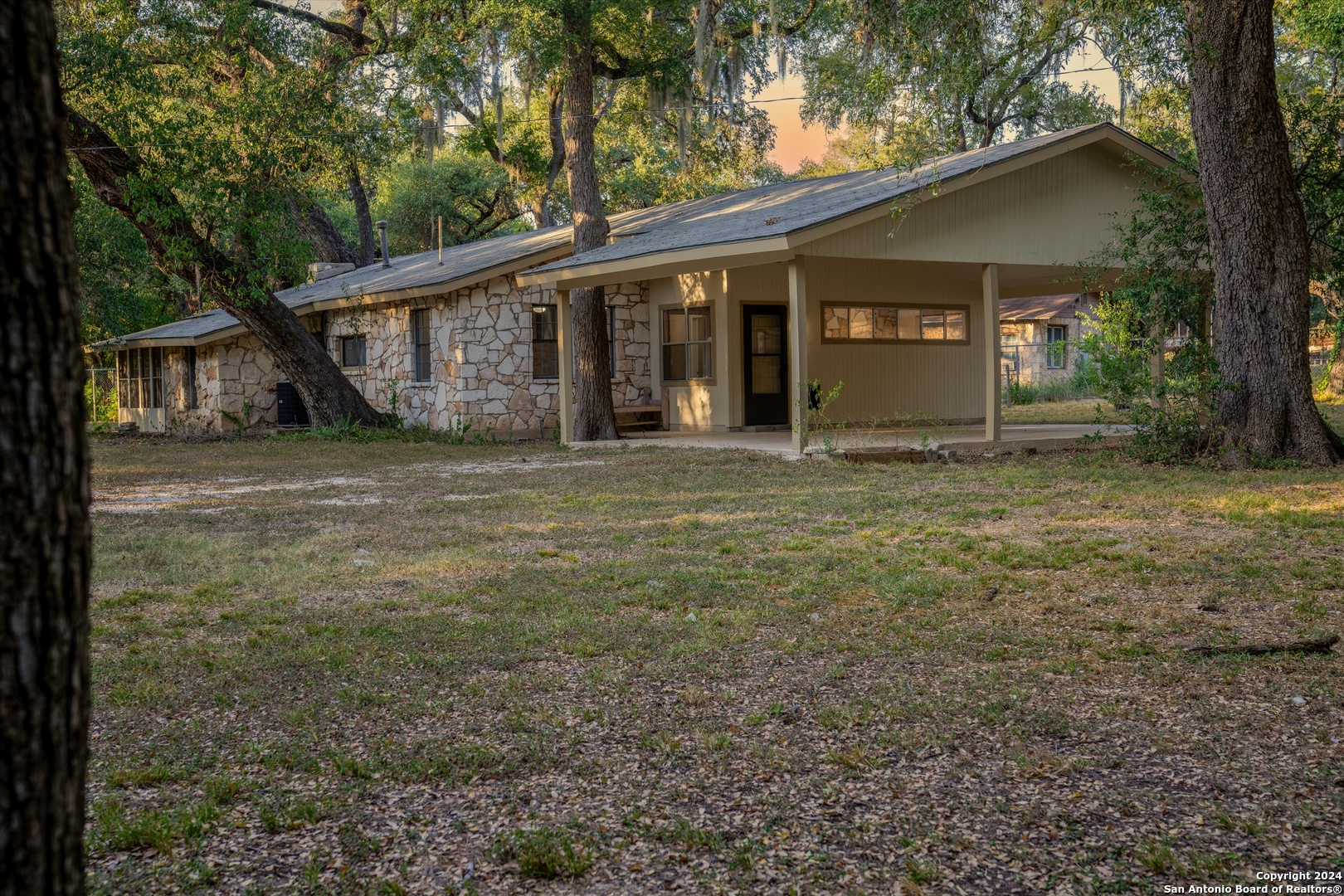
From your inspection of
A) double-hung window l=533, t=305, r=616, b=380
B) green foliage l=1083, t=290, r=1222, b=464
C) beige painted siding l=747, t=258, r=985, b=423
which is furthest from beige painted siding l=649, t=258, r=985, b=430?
green foliage l=1083, t=290, r=1222, b=464

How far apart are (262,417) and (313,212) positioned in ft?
23.3

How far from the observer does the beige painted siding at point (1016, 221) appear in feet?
39.9

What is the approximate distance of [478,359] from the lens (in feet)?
56.3

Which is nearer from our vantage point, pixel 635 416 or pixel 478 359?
pixel 478 359

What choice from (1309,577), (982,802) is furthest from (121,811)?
(1309,577)

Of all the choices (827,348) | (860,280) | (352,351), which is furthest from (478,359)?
(860,280)

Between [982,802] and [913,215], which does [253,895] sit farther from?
[913,215]

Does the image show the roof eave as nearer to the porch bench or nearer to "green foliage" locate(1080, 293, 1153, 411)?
the porch bench

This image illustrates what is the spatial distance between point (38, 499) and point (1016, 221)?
12.9 m

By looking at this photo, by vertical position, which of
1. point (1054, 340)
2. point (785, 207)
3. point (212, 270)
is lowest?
point (1054, 340)

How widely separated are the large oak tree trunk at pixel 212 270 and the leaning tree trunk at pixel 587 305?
4298 millimetres

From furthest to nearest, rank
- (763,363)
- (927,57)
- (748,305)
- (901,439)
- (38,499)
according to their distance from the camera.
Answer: (763,363) → (748,305) → (901,439) → (927,57) → (38,499)

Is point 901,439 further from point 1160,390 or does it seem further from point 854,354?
point 854,354

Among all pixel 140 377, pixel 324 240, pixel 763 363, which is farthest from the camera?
pixel 324 240
